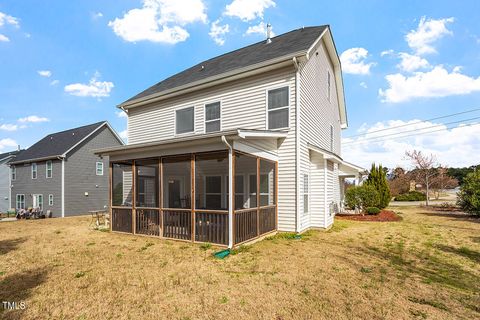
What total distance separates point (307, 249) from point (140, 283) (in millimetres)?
Answer: 4457

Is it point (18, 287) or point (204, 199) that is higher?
point (204, 199)

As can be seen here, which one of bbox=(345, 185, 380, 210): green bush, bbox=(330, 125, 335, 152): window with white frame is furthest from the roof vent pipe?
bbox=(345, 185, 380, 210): green bush

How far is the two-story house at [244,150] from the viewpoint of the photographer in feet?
25.8

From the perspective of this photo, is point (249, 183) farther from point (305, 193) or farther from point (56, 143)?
point (56, 143)

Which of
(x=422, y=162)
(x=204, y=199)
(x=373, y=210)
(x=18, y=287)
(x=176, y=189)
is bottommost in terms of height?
(x=373, y=210)

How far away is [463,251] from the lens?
23.8 ft

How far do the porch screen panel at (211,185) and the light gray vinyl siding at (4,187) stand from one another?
85.2 feet

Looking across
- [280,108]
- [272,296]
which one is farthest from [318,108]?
[272,296]

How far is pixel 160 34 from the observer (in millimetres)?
16656

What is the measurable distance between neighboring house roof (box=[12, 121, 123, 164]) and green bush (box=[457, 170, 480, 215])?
89.5 ft

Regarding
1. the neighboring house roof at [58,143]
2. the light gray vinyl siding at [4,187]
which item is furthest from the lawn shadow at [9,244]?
the light gray vinyl siding at [4,187]

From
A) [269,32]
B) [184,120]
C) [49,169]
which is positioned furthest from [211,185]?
[49,169]

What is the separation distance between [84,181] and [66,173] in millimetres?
1497

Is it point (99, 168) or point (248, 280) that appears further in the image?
point (99, 168)
